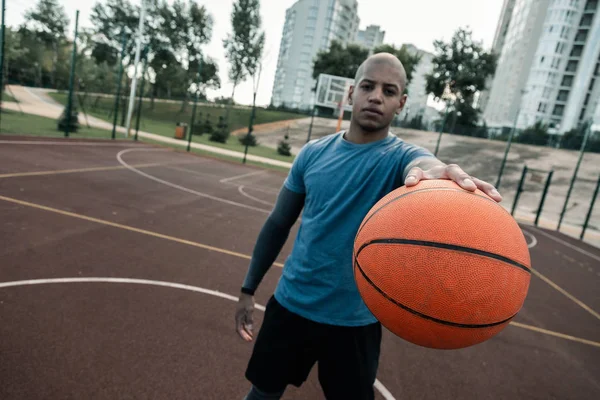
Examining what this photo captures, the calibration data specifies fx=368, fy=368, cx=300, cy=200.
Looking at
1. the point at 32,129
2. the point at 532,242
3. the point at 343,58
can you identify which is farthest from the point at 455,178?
the point at 343,58

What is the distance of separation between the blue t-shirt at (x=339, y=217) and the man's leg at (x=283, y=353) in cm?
7

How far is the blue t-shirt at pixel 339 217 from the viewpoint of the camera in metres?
1.75

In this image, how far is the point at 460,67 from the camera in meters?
45.8

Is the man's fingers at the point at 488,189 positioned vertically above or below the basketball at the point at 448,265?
above

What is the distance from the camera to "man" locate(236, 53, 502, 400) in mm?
1765

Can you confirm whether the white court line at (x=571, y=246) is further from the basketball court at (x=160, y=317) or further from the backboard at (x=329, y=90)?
the backboard at (x=329, y=90)

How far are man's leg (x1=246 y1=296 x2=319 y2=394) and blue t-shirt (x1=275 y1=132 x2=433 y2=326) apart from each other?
2.8 inches

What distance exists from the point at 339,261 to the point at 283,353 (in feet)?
1.83

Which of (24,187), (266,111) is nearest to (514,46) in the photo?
(266,111)

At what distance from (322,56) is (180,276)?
49.7 meters

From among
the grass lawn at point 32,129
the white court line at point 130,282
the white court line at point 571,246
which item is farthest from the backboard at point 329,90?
the white court line at point 130,282

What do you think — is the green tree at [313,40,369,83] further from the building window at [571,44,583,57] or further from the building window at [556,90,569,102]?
the building window at [571,44,583,57]

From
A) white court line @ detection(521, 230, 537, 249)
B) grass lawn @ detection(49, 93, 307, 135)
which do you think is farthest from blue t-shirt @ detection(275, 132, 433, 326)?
grass lawn @ detection(49, 93, 307, 135)

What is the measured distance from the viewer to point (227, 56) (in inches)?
1860
